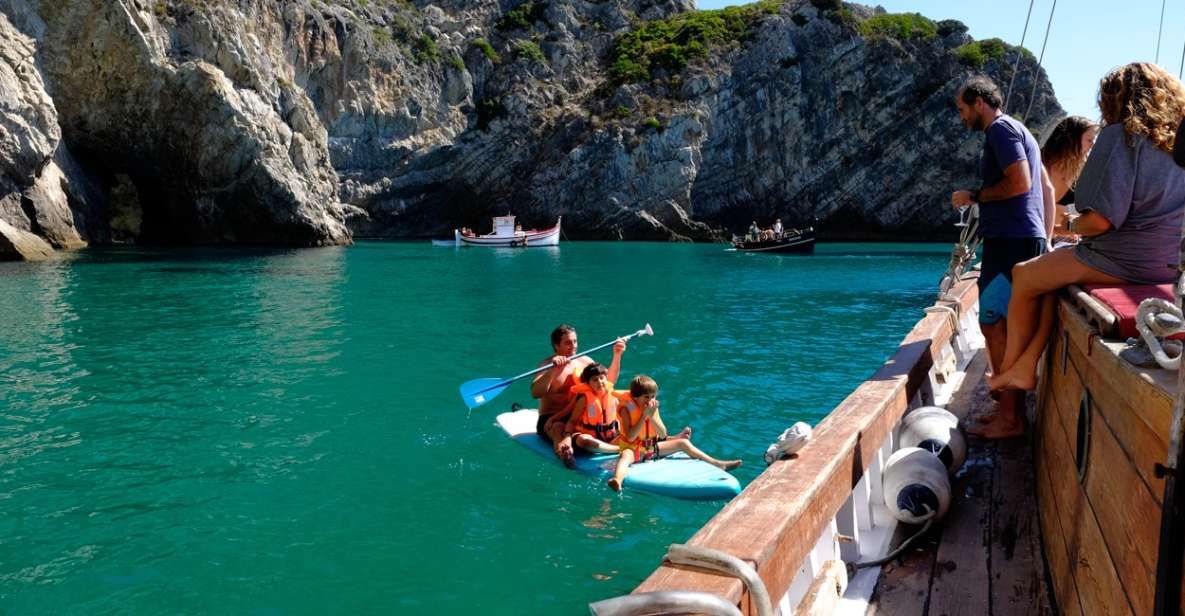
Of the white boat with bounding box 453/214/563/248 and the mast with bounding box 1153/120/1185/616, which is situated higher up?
the mast with bounding box 1153/120/1185/616

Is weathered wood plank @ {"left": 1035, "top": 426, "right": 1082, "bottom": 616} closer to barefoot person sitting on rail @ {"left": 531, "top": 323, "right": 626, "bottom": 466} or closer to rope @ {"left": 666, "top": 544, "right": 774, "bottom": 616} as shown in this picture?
rope @ {"left": 666, "top": 544, "right": 774, "bottom": 616}

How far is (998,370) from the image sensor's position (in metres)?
4.77

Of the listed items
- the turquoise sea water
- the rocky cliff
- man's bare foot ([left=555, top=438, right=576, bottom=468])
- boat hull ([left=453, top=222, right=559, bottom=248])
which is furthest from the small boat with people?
man's bare foot ([left=555, top=438, right=576, bottom=468])

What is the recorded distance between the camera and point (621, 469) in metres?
7.44

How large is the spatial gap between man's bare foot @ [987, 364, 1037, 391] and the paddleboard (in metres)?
3.01

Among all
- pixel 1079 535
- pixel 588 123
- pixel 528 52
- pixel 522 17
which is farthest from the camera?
pixel 522 17

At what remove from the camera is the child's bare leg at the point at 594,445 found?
310 inches

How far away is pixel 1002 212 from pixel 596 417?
13.8 feet

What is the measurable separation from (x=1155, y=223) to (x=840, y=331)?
46.8ft

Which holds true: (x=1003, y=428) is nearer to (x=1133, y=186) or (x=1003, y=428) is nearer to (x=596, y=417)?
(x=1133, y=186)

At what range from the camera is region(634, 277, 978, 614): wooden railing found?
7.55 feet

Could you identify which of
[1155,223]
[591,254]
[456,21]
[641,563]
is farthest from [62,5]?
[1155,223]

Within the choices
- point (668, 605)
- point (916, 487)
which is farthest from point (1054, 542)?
point (668, 605)

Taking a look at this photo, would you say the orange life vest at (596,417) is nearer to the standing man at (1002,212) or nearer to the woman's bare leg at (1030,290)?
the standing man at (1002,212)
